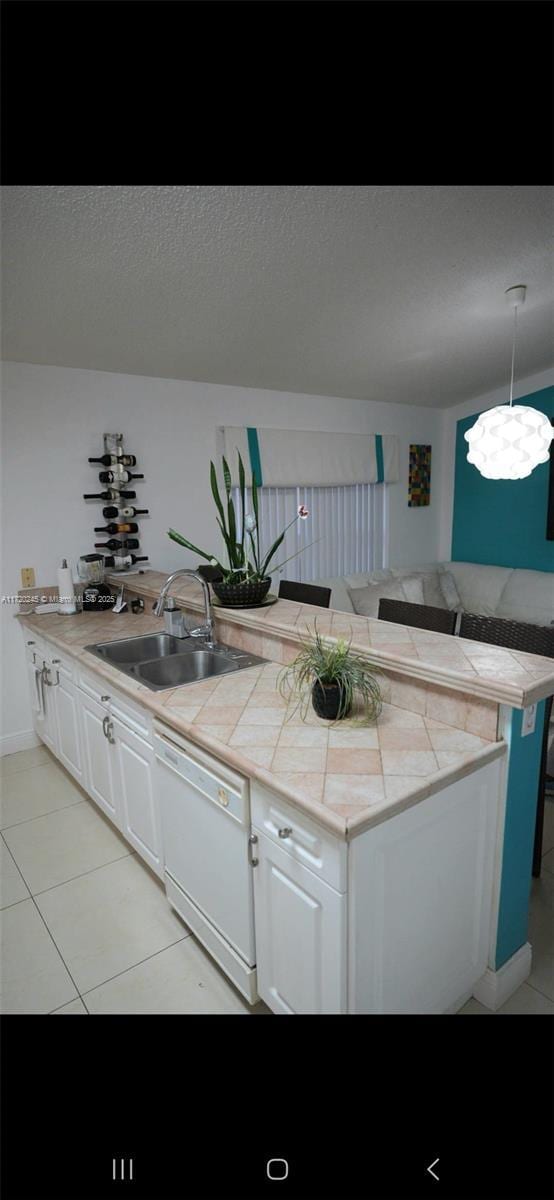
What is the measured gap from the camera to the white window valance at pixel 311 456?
3.81 metres

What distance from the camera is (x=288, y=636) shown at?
2016 millimetres

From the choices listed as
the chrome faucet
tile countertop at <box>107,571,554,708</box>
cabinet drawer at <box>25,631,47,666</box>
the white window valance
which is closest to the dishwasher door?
tile countertop at <box>107,571,554,708</box>

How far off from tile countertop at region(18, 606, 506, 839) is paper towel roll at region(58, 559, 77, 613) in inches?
48.6

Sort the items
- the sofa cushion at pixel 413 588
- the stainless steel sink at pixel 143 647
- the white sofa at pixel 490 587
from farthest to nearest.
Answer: the sofa cushion at pixel 413 588 → the white sofa at pixel 490 587 → the stainless steel sink at pixel 143 647

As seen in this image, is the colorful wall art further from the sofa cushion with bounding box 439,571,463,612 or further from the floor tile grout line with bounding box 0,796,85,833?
the floor tile grout line with bounding box 0,796,85,833

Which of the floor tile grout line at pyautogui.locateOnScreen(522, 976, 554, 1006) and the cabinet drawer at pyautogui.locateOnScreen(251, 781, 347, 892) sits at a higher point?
the cabinet drawer at pyautogui.locateOnScreen(251, 781, 347, 892)

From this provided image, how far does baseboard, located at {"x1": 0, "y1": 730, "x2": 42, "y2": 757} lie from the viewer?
316 cm

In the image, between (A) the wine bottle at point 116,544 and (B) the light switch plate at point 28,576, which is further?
(A) the wine bottle at point 116,544

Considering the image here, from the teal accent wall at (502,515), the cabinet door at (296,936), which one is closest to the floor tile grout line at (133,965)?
the cabinet door at (296,936)

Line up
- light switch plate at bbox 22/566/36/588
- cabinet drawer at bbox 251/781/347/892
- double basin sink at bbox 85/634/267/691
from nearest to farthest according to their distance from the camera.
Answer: cabinet drawer at bbox 251/781/347/892, double basin sink at bbox 85/634/267/691, light switch plate at bbox 22/566/36/588

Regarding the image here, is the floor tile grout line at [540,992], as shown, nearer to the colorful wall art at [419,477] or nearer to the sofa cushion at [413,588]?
the sofa cushion at [413,588]

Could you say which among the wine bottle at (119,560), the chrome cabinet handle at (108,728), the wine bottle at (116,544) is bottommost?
the chrome cabinet handle at (108,728)

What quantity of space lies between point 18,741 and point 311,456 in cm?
274

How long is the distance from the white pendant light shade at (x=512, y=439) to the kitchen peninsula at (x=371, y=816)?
1283 millimetres
